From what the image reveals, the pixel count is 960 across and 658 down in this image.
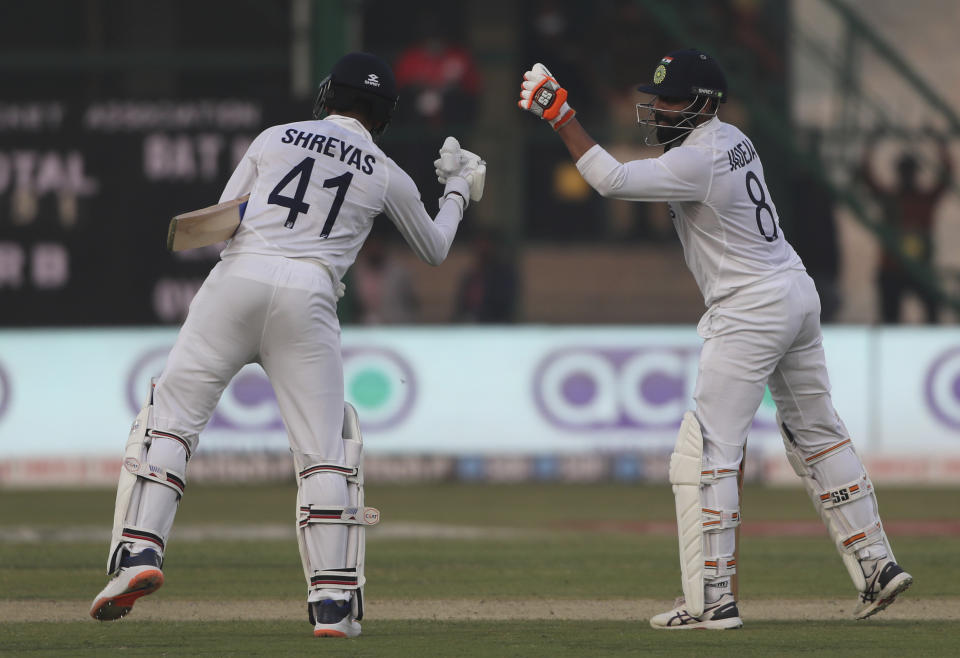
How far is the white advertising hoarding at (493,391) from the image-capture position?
14.4m

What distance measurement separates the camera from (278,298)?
20.0ft

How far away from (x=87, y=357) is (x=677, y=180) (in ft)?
29.8

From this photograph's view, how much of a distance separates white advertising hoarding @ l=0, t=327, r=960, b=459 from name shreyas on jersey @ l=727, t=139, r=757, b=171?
7.72 metres

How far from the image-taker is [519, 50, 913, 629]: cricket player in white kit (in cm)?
651

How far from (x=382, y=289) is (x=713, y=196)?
9749 mm

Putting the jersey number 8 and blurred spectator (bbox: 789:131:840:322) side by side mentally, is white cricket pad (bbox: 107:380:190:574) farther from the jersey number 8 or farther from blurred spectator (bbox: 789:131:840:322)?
blurred spectator (bbox: 789:131:840:322)

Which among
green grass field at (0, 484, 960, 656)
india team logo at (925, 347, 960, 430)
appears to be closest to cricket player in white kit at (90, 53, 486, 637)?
green grass field at (0, 484, 960, 656)

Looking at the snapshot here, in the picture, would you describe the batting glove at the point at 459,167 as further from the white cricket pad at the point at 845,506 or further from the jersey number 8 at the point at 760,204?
the white cricket pad at the point at 845,506

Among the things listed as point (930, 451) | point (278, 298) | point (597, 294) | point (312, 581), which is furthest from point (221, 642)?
point (597, 294)

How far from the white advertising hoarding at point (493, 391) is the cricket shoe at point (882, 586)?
7.60 metres

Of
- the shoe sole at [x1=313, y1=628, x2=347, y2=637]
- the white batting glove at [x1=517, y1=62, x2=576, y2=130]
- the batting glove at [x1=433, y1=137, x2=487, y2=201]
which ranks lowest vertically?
the shoe sole at [x1=313, y1=628, x2=347, y2=637]

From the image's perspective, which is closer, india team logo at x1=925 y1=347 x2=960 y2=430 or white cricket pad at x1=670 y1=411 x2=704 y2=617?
white cricket pad at x1=670 y1=411 x2=704 y2=617

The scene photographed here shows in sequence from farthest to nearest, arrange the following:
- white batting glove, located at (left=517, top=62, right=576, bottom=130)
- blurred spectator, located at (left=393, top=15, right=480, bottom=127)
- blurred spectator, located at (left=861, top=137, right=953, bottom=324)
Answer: blurred spectator, located at (left=393, top=15, right=480, bottom=127)
blurred spectator, located at (left=861, top=137, right=953, bottom=324)
white batting glove, located at (left=517, top=62, right=576, bottom=130)

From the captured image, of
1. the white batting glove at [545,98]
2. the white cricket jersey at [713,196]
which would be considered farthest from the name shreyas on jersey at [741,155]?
the white batting glove at [545,98]
